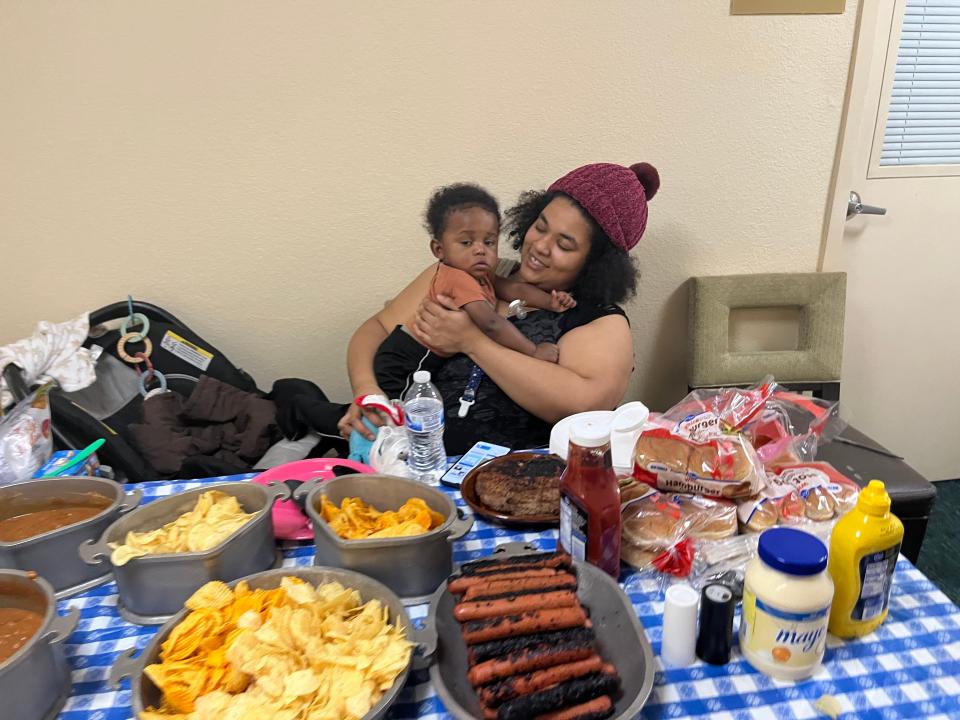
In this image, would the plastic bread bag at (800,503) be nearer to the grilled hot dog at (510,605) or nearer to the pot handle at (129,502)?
the grilled hot dog at (510,605)

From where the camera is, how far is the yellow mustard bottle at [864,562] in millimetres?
864

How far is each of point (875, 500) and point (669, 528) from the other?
303 mm

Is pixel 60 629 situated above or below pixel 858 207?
below

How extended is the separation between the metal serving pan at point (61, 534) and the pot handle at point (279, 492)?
0.22 metres

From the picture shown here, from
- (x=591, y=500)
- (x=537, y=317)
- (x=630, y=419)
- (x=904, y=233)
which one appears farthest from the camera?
(x=904, y=233)

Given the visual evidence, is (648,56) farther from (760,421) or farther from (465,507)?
(465,507)

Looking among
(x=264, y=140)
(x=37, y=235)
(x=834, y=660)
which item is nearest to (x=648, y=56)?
(x=264, y=140)

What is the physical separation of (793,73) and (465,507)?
1.83m

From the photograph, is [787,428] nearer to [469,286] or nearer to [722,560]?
[722,560]

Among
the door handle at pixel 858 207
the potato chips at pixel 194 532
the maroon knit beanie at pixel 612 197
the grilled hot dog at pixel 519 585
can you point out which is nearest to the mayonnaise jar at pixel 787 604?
the grilled hot dog at pixel 519 585

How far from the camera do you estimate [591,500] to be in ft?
3.15

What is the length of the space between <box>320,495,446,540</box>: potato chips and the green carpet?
74.6 inches

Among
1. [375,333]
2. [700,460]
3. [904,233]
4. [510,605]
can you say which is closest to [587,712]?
[510,605]

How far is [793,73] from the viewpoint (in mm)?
2150
